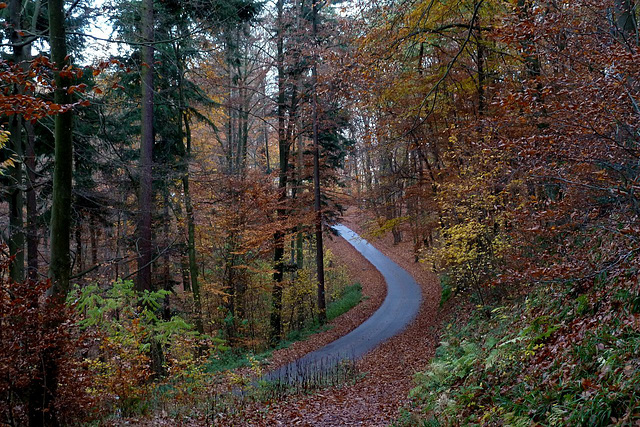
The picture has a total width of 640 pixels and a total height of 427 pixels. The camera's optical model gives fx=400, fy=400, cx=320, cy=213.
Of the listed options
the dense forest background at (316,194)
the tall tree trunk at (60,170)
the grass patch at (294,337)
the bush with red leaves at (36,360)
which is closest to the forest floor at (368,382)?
the grass patch at (294,337)

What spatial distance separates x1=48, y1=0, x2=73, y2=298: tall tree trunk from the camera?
5.51 meters

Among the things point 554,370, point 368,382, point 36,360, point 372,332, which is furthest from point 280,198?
point 554,370

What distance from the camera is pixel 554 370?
480 centimetres

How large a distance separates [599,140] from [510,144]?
3.49 feet

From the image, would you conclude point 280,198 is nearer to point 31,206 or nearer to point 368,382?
point 31,206

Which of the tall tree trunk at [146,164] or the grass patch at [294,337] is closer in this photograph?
the tall tree trunk at [146,164]

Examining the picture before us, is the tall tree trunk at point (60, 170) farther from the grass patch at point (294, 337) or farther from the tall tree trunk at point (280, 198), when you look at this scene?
the tall tree trunk at point (280, 198)

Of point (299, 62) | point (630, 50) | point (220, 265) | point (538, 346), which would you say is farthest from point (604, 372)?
point (299, 62)

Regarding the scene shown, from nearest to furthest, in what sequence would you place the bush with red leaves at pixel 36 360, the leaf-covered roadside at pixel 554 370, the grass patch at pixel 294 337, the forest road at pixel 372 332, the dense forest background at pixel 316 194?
the leaf-covered roadside at pixel 554 370
the bush with red leaves at pixel 36 360
the dense forest background at pixel 316 194
the forest road at pixel 372 332
the grass patch at pixel 294 337

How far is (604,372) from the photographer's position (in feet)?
13.1

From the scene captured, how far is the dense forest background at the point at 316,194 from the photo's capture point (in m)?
4.90

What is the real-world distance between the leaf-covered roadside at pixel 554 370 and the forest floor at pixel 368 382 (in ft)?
3.56

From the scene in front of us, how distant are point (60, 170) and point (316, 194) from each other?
13625 millimetres

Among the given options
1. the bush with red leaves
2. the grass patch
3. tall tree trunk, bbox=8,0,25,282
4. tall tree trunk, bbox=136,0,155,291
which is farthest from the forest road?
tall tree trunk, bbox=8,0,25,282
